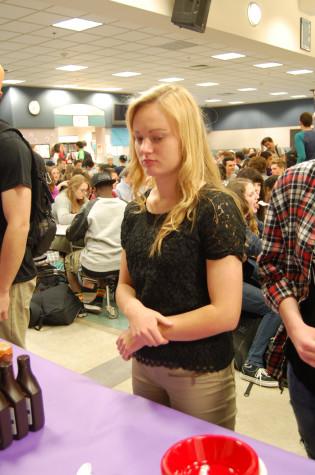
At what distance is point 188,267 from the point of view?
123 centimetres

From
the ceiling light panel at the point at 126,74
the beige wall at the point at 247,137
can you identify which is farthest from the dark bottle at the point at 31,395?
the beige wall at the point at 247,137

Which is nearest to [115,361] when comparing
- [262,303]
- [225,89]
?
[262,303]

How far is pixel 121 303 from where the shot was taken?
1.37 metres

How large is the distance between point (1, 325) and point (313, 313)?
126 centimetres

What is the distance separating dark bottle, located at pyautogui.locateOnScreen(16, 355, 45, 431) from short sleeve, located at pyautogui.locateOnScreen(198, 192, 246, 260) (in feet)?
1.75

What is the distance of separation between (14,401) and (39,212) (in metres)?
1.01

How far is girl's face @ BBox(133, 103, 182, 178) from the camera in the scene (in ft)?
3.99

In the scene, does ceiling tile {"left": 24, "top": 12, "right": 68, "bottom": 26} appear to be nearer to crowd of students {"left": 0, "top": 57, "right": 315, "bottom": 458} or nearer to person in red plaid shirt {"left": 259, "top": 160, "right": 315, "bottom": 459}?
crowd of students {"left": 0, "top": 57, "right": 315, "bottom": 458}

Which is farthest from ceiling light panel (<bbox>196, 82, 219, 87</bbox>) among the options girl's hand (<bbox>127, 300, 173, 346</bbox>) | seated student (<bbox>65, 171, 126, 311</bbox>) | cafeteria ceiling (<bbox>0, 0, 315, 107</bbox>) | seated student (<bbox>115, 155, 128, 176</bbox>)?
girl's hand (<bbox>127, 300, 173, 346</bbox>)

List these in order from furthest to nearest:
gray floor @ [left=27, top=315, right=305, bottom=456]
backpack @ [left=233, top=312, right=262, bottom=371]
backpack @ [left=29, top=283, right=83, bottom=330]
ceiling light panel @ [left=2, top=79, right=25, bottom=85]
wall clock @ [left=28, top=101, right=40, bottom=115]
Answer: wall clock @ [left=28, top=101, right=40, bottom=115]
ceiling light panel @ [left=2, top=79, right=25, bottom=85]
backpack @ [left=29, top=283, right=83, bottom=330]
backpack @ [left=233, top=312, right=262, bottom=371]
gray floor @ [left=27, top=315, right=305, bottom=456]

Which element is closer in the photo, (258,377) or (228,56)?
(258,377)

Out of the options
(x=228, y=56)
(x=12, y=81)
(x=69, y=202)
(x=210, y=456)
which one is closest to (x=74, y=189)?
(x=69, y=202)

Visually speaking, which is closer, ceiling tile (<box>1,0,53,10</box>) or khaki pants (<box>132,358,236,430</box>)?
khaki pants (<box>132,358,236,430</box>)

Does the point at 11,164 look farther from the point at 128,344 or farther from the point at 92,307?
the point at 92,307
